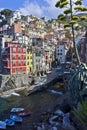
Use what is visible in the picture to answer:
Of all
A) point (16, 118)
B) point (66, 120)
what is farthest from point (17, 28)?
point (66, 120)

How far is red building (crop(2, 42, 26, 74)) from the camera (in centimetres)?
7738

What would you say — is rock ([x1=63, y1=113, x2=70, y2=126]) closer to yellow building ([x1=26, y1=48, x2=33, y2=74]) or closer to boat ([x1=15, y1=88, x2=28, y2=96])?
boat ([x1=15, y1=88, x2=28, y2=96])

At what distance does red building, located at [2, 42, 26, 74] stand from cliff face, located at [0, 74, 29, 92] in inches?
213

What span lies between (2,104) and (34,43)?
174ft

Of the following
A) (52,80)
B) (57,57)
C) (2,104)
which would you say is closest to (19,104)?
(2,104)

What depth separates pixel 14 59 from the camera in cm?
7806

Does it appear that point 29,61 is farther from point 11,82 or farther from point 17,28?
point 17,28

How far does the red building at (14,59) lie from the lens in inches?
3046

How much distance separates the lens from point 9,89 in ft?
225

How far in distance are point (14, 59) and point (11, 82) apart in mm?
9067

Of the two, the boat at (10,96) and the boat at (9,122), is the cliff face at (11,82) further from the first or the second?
the boat at (9,122)

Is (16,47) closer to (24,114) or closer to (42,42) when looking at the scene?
(42,42)

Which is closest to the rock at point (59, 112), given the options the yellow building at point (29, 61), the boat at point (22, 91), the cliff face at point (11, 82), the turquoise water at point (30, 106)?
the turquoise water at point (30, 106)

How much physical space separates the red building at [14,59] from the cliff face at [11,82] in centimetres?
542
